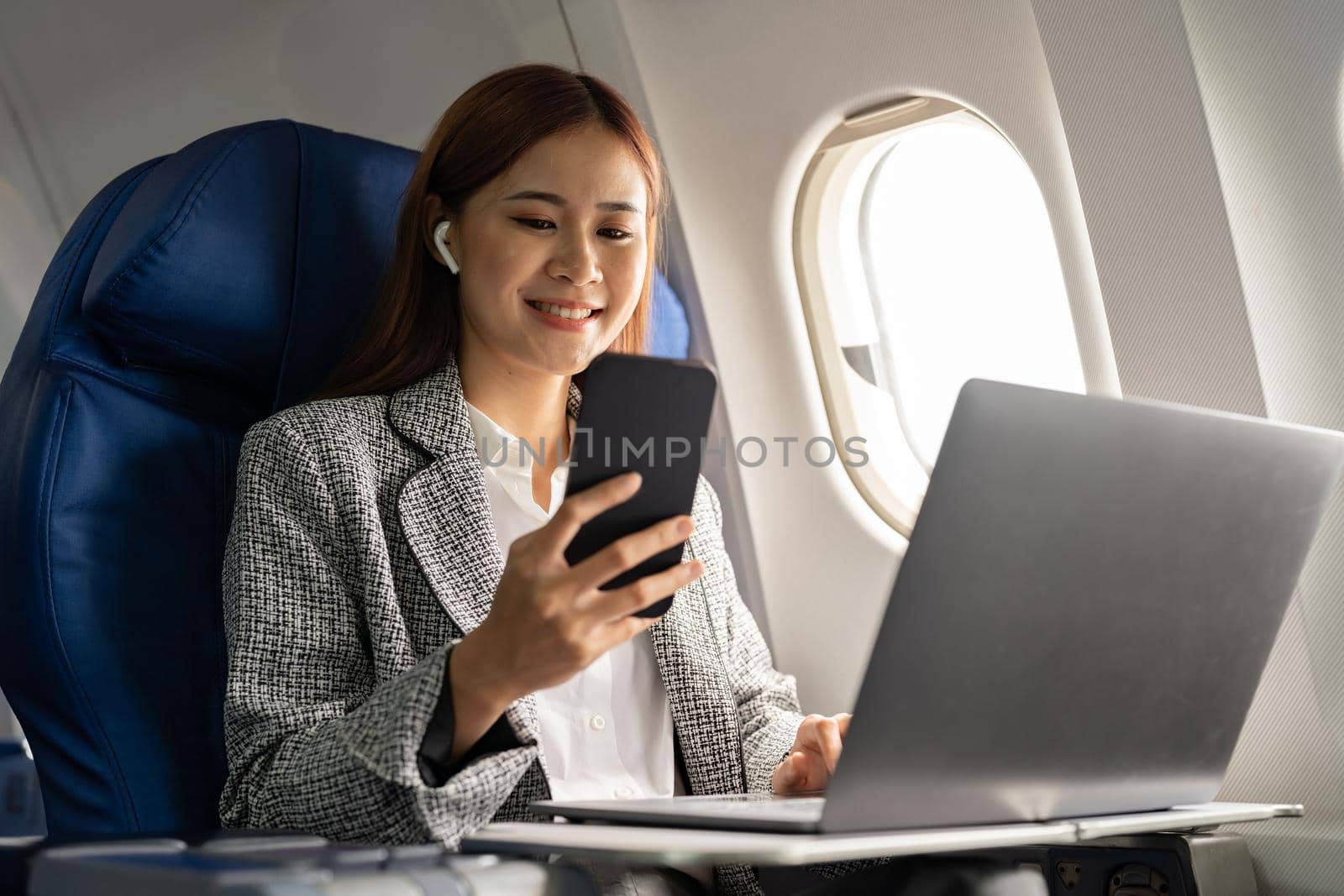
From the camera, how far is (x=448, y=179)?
66.6 inches

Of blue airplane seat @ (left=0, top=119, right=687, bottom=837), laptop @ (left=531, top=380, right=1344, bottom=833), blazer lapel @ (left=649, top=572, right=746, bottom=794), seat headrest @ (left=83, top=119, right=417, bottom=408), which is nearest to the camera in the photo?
laptop @ (left=531, top=380, right=1344, bottom=833)

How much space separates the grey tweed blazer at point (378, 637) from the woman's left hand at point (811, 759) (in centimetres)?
17

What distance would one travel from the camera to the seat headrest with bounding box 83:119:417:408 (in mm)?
1455

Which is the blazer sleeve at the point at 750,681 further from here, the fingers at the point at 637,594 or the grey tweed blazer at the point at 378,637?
the fingers at the point at 637,594

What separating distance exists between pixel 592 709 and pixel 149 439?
618 millimetres

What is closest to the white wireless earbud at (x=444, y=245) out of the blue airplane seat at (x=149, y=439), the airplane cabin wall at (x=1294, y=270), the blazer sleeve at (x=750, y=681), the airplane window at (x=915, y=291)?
the blue airplane seat at (x=149, y=439)

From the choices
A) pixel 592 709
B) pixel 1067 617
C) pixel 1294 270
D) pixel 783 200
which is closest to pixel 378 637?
pixel 592 709

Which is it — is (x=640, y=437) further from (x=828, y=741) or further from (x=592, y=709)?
(x=592, y=709)

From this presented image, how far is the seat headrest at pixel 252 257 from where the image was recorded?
1455mm

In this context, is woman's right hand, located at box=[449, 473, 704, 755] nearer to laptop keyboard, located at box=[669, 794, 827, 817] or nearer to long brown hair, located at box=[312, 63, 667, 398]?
laptop keyboard, located at box=[669, 794, 827, 817]

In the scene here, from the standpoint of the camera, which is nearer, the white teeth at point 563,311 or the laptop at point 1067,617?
the laptop at point 1067,617

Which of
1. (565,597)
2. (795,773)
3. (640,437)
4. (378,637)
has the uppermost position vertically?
(640,437)

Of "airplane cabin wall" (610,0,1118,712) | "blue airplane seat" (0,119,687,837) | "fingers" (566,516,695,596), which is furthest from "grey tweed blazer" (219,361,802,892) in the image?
"airplane cabin wall" (610,0,1118,712)

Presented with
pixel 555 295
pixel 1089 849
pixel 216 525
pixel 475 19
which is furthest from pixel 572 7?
pixel 1089 849
